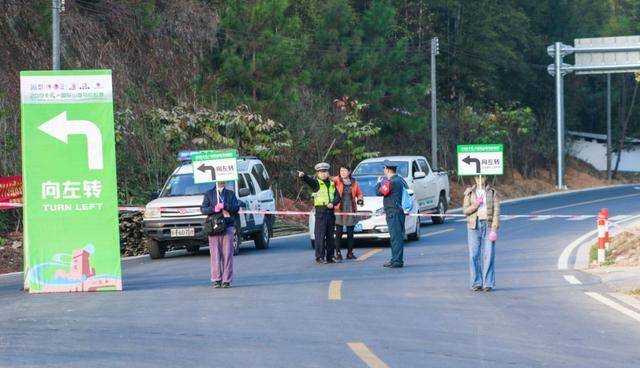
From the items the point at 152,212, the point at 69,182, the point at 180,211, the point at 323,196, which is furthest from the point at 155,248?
the point at 69,182

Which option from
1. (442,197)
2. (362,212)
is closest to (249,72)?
(442,197)

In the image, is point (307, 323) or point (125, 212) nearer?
point (307, 323)

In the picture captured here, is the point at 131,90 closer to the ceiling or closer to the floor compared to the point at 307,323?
closer to the ceiling

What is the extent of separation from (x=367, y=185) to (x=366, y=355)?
15.1 m

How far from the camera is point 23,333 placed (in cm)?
1145

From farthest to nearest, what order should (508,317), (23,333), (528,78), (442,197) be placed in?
1. (528,78)
2. (442,197)
3. (508,317)
4. (23,333)

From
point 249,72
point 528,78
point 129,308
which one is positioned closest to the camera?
point 129,308

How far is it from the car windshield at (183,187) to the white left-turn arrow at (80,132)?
6.68m

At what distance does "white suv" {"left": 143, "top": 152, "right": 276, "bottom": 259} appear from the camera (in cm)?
2133

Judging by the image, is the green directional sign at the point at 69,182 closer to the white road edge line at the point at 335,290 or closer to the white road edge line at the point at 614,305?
the white road edge line at the point at 335,290

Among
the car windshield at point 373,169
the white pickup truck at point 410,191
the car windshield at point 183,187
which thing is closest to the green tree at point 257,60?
the white pickup truck at point 410,191

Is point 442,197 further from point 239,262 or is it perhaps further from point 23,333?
point 23,333

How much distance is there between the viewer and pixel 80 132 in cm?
1541

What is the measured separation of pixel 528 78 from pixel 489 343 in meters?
54.5
